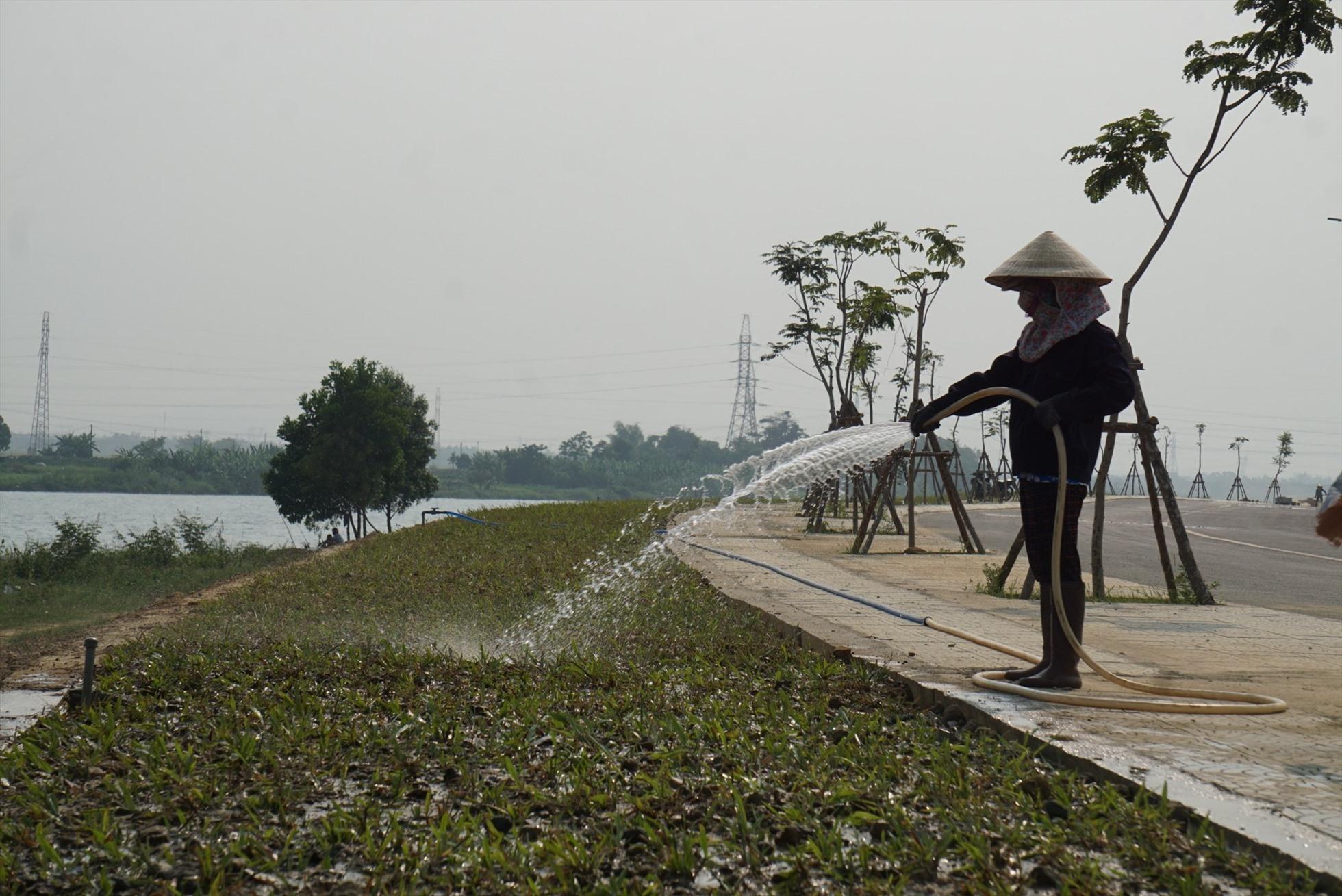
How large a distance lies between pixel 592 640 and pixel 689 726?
301 centimetres

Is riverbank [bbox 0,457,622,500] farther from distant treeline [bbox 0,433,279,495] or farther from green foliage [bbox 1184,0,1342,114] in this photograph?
green foliage [bbox 1184,0,1342,114]

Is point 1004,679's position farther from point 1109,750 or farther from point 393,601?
point 393,601

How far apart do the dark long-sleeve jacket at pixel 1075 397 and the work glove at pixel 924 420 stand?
0.41 metres

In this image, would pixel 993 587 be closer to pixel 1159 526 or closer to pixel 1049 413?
pixel 1159 526

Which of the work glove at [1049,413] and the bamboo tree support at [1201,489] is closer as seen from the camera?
the work glove at [1049,413]

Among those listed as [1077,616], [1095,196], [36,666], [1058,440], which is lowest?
[36,666]

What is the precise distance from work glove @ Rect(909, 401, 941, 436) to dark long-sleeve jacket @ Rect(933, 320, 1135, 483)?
0.41 metres

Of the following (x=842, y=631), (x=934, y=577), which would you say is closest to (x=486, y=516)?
(x=934, y=577)

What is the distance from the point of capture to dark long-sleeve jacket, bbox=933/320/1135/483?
16.8 feet

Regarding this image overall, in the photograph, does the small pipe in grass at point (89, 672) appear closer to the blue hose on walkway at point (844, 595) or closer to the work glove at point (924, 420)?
the work glove at point (924, 420)

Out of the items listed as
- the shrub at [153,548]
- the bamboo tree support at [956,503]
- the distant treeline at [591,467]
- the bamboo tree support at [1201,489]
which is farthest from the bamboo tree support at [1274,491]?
the shrub at [153,548]

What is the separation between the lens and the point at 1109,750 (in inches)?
157

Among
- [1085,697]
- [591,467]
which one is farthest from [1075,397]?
[591,467]

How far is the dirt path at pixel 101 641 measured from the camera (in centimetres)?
656
